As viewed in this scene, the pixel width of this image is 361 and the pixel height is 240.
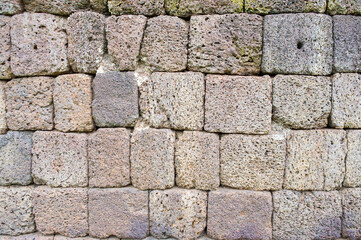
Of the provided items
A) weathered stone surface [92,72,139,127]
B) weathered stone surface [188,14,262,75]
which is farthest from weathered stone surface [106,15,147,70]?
weathered stone surface [188,14,262,75]

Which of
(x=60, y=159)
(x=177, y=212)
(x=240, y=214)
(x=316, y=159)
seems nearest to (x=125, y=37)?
(x=60, y=159)

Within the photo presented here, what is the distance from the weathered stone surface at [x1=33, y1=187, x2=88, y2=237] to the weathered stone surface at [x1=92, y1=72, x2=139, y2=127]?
88cm

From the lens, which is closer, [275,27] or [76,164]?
[275,27]

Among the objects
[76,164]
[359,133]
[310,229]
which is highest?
[359,133]

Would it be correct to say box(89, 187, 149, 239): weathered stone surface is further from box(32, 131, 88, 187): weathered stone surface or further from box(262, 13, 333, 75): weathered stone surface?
box(262, 13, 333, 75): weathered stone surface

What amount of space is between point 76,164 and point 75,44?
1327 millimetres

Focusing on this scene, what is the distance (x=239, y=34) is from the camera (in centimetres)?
220

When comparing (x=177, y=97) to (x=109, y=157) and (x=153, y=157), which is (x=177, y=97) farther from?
(x=109, y=157)

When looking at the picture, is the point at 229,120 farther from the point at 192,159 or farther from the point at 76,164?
the point at 76,164

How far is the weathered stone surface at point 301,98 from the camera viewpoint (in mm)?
2213

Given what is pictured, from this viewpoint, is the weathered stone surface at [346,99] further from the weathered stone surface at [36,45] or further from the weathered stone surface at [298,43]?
the weathered stone surface at [36,45]

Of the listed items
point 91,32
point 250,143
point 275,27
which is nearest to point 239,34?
point 275,27

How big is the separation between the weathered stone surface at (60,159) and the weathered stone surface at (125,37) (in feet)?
3.21

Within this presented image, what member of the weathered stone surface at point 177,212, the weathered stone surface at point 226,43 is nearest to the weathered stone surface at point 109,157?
the weathered stone surface at point 177,212
